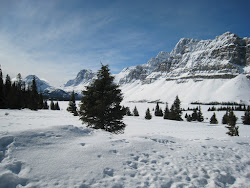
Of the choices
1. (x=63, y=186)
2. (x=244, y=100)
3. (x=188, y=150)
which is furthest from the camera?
(x=244, y=100)

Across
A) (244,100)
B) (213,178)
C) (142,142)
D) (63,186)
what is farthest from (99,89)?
(244,100)

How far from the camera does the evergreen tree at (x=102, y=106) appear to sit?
1234 centimetres

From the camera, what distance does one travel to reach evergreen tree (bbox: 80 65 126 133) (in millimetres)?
12344

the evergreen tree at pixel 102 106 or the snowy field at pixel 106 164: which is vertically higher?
the evergreen tree at pixel 102 106

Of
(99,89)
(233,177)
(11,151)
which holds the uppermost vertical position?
(99,89)

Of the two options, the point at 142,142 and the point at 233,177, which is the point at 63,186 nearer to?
the point at 142,142

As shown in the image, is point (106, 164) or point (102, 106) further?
point (102, 106)

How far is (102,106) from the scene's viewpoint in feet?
39.0

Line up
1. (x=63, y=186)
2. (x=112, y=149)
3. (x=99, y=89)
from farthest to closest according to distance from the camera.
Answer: (x=99, y=89) → (x=112, y=149) → (x=63, y=186)

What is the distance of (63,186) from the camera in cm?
361

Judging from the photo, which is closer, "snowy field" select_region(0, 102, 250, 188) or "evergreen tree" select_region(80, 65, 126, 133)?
"snowy field" select_region(0, 102, 250, 188)

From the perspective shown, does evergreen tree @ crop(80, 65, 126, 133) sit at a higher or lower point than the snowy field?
higher

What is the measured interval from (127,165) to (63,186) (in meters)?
2.38

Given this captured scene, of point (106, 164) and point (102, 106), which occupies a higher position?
point (102, 106)
